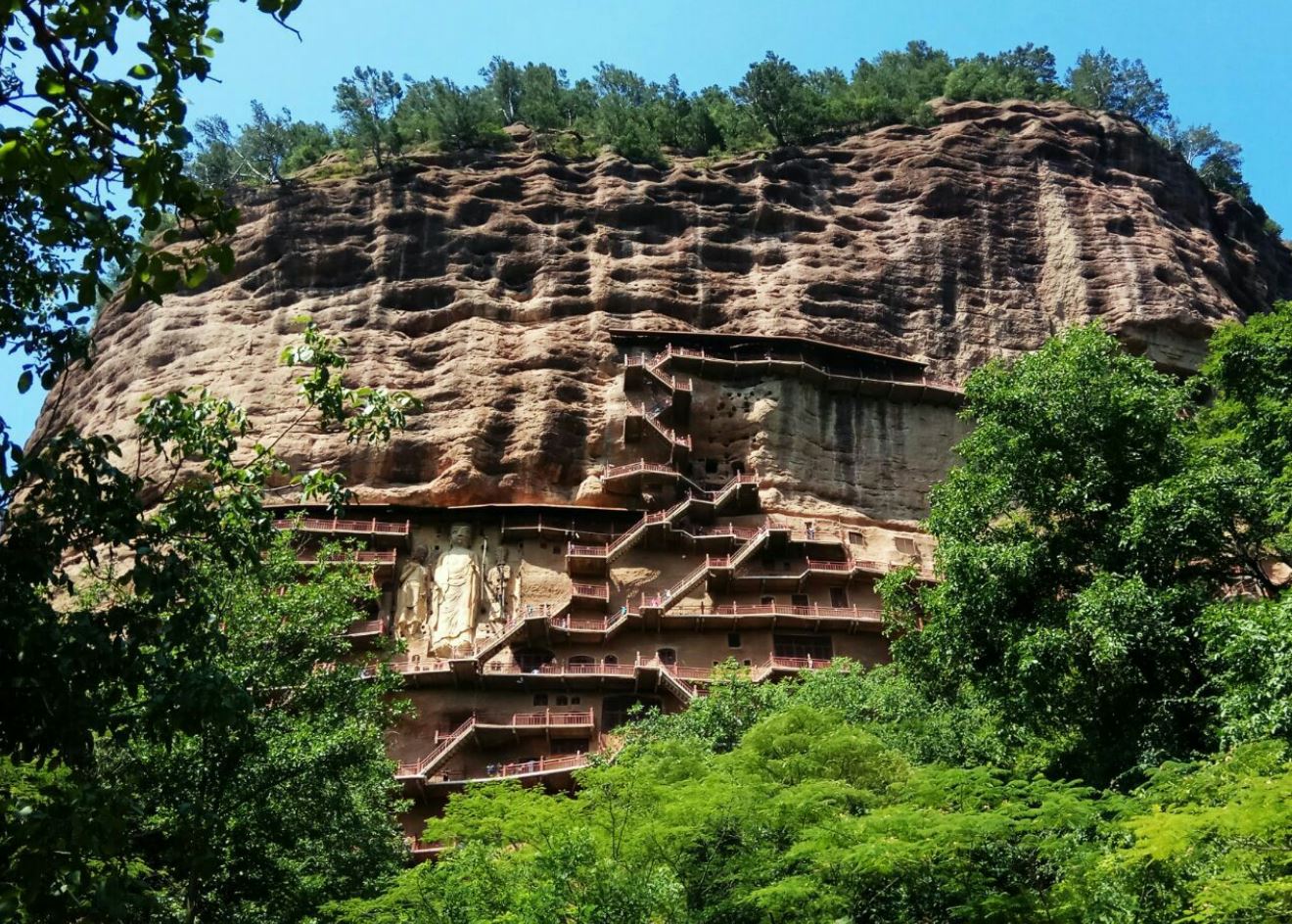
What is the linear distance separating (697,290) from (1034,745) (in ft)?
90.0

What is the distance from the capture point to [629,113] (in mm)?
55156

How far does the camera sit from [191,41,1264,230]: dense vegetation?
173ft

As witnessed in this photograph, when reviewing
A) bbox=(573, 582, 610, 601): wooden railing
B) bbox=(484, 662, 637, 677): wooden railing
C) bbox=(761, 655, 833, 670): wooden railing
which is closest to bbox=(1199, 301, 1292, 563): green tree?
bbox=(761, 655, 833, 670): wooden railing

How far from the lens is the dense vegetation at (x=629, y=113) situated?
52.8 m

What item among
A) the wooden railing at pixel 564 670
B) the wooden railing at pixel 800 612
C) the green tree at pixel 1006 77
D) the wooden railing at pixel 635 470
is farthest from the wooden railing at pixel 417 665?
the green tree at pixel 1006 77

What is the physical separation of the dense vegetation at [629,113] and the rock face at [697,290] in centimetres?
235

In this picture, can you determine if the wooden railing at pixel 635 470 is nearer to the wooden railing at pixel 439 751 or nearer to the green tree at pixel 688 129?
the wooden railing at pixel 439 751

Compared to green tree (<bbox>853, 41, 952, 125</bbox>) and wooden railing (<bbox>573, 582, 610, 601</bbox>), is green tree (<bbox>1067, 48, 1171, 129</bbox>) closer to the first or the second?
green tree (<bbox>853, 41, 952, 125</bbox>)

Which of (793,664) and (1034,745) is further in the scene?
(793,664)

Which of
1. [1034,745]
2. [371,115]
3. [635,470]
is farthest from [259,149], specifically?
[1034,745]

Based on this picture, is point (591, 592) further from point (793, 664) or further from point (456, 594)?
point (793, 664)

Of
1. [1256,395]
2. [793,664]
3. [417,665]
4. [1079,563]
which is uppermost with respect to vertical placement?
[1256,395]

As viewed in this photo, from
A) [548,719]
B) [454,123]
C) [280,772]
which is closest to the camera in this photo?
[280,772]

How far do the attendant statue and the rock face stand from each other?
2.51 m
